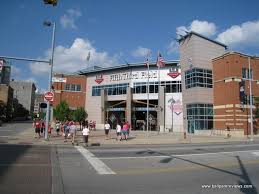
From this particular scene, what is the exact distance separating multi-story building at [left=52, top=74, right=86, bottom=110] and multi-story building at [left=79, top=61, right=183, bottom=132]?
144 centimetres

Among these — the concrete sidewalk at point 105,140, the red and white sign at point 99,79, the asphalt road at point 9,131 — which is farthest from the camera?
the red and white sign at point 99,79

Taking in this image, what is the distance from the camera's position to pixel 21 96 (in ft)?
591

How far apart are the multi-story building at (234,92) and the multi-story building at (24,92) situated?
147536mm

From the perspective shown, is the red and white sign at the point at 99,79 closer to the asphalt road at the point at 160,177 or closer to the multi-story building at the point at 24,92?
the asphalt road at the point at 160,177

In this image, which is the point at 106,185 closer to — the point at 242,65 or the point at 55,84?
the point at 242,65

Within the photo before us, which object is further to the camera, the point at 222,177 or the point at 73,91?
the point at 73,91

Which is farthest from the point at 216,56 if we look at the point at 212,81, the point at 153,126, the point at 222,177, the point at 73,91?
the point at 222,177

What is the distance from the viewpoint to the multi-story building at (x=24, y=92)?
177 metres

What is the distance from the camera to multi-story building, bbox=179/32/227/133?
1967 inches

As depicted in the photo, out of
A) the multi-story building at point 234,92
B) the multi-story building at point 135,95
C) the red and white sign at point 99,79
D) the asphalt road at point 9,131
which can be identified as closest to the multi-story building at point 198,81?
the multi-story building at point 234,92

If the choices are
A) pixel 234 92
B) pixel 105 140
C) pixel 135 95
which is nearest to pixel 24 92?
pixel 135 95

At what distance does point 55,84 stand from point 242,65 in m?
42.9

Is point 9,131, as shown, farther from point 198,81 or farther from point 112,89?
point 112,89

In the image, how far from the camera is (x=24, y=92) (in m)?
180
